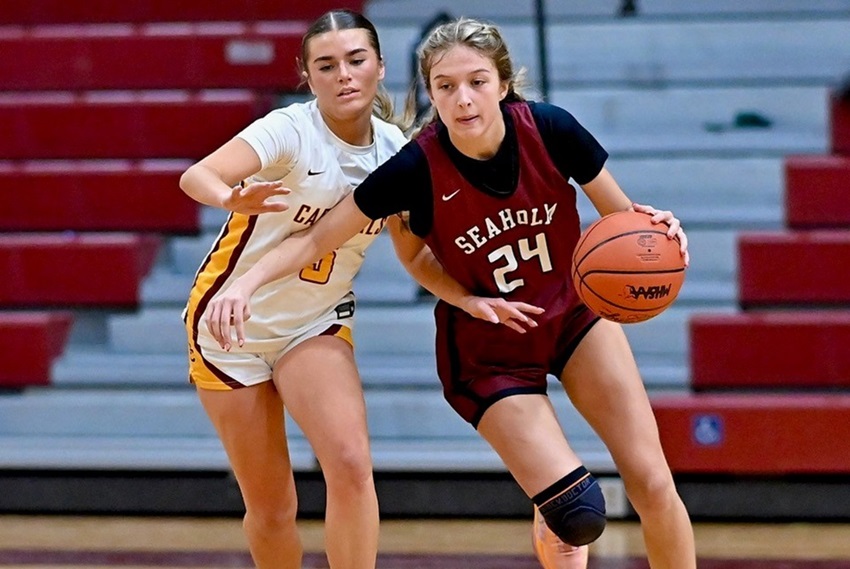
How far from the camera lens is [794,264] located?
560 cm

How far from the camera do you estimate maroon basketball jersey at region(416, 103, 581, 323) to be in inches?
130

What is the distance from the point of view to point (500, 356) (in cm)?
341

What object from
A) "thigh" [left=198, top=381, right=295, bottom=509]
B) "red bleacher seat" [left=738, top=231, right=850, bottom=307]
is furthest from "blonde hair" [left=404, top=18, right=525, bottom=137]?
"red bleacher seat" [left=738, top=231, right=850, bottom=307]

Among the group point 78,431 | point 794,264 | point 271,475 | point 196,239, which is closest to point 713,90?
point 794,264

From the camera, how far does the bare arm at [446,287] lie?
10.6 feet

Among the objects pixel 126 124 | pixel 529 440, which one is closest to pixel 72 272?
pixel 126 124

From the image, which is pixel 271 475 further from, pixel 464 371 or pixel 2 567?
pixel 2 567

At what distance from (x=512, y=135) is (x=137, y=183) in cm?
329

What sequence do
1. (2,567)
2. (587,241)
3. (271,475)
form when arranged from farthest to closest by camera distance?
(2,567) → (271,475) → (587,241)

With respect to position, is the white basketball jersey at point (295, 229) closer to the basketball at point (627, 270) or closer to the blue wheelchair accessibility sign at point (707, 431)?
the basketball at point (627, 270)

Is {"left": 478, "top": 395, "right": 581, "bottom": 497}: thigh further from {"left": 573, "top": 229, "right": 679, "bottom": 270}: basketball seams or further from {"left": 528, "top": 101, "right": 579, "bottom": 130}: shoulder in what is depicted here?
{"left": 528, "top": 101, "right": 579, "bottom": 130}: shoulder

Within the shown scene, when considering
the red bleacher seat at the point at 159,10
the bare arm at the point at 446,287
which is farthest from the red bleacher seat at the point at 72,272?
the bare arm at the point at 446,287

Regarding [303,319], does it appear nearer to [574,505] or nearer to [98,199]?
[574,505]

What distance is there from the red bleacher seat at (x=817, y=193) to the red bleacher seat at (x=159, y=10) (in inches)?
101
